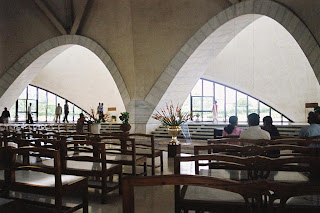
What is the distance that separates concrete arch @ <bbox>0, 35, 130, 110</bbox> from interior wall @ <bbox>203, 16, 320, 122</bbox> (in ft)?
31.7

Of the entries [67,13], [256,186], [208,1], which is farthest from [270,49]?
[256,186]

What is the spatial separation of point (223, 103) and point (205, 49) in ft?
36.0

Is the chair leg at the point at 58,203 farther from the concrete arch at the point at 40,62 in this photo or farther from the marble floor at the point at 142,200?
the concrete arch at the point at 40,62

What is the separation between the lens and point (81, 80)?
21.6m

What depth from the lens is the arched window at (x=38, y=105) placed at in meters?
22.7

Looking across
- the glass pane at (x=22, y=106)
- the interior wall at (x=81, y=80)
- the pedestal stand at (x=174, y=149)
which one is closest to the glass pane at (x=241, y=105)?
the interior wall at (x=81, y=80)

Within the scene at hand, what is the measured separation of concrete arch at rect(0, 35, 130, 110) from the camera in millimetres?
11154

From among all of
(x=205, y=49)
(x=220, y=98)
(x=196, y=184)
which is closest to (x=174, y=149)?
(x=196, y=184)

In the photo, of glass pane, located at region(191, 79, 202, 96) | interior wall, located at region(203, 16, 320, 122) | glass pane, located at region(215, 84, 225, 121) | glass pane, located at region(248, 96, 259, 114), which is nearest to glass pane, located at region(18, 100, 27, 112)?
glass pane, located at region(191, 79, 202, 96)

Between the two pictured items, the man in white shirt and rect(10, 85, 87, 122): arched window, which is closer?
the man in white shirt

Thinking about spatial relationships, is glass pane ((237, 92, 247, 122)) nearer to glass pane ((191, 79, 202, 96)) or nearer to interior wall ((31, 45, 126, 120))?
glass pane ((191, 79, 202, 96))

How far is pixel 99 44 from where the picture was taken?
1152 cm

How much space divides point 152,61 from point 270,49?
984cm

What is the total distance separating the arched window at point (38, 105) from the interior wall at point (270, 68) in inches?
492
